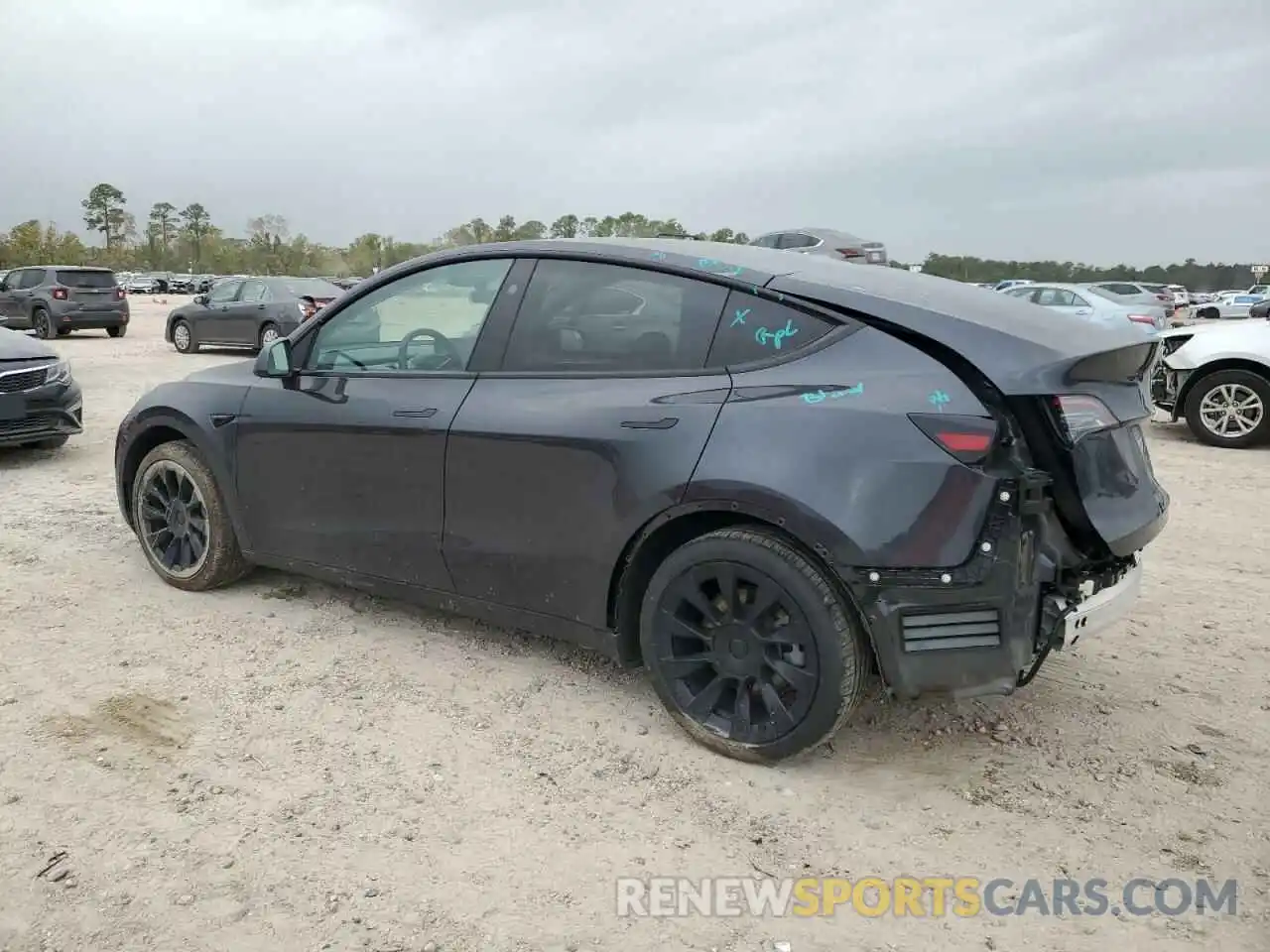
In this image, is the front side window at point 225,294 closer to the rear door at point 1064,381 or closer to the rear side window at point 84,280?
the rear side window at point 84,280

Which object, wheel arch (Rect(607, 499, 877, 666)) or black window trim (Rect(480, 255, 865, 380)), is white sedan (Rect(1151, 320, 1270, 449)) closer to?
black window trim (Rect(480, 255, 865, 380))

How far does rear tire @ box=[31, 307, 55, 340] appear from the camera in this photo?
19.8 m

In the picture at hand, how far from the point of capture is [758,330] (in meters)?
2.92

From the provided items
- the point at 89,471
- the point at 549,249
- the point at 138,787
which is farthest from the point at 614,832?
the point at 89,471

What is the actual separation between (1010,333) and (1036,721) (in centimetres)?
143

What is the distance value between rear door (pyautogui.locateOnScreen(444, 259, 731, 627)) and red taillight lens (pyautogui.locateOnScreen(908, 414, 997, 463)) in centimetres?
65

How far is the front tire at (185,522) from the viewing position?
4223mm

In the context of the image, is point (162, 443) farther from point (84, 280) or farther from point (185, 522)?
point (84, 280)

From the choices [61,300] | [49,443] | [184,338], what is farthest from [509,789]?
[61,300]

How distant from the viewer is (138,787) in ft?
9.21

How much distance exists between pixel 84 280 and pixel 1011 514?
22114 millimetres

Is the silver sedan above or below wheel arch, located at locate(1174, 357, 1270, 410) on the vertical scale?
above

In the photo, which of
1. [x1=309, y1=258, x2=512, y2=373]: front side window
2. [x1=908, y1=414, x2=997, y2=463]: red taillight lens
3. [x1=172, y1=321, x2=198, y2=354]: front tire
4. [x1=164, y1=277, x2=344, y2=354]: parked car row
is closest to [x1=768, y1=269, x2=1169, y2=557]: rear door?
[x1=908, y1=414, x2=997, y2=463]: red taillight lens

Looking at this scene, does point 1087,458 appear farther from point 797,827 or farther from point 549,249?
point 549,249
